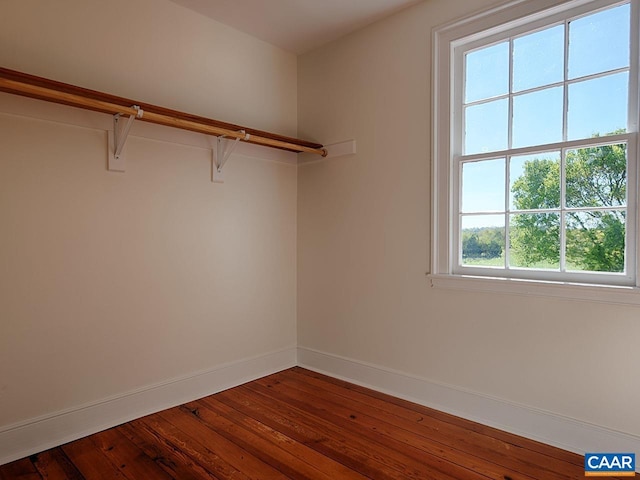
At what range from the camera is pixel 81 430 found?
2.10 m

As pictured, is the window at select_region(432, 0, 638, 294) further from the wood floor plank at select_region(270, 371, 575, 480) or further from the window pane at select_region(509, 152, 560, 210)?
the wood floor plank at select_region(270, 371, 575, 480)

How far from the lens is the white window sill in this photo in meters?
1.83

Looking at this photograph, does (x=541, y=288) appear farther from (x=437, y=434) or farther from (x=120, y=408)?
(x=120, y=408)

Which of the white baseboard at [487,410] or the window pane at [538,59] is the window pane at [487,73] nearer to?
the window pane at [538,59]

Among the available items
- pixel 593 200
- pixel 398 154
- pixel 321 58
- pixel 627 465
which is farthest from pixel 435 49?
pixel 627 465

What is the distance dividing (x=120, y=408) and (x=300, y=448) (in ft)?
3.49

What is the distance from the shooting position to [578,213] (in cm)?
200

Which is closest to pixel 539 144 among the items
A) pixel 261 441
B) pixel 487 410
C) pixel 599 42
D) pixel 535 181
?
pixel 535 181

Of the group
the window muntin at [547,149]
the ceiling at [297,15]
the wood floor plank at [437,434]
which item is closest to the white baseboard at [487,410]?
the wood floor plank at [437,434]

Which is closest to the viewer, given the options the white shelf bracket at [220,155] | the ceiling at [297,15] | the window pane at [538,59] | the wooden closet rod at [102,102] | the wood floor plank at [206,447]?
the wooden closet rod at [102,102]

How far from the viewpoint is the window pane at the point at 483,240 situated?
89.5 inches

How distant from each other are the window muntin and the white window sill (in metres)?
0.08

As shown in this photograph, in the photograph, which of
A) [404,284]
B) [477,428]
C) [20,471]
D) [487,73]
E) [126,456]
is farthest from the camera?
[404,284]

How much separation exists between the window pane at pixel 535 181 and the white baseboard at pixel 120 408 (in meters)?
2.06
